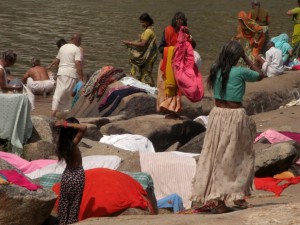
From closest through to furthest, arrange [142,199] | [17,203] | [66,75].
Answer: [17,203] → [142,199] → [66,75]

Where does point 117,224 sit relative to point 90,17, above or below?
above

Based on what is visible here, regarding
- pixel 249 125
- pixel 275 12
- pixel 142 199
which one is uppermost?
pixel 249 125

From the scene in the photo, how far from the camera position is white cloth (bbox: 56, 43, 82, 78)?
1405 centimetres

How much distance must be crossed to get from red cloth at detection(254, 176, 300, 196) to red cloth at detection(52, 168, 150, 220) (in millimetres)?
1366

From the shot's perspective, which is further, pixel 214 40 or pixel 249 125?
pixel 214 40

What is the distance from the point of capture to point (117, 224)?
689 cm

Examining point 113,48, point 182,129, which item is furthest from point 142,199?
point 113,48

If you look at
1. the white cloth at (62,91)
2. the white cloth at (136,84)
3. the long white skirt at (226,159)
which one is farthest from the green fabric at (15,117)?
the long white skirt at (226,159)

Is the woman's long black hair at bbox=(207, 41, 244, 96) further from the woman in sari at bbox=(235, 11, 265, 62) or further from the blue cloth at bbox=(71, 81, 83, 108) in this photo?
the woman in sari at bbox=(235, 11, 265, 62)

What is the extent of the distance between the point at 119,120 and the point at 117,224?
251 inches

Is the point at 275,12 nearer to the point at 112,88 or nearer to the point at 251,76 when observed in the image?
the point at 112,88

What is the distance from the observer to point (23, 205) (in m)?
7.53

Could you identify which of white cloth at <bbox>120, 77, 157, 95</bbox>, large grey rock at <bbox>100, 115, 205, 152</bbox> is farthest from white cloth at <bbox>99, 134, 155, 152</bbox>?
white cloth at <bbox>120, 77, 157, 95</bbox>

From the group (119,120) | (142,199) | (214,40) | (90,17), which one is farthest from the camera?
(90,17)
